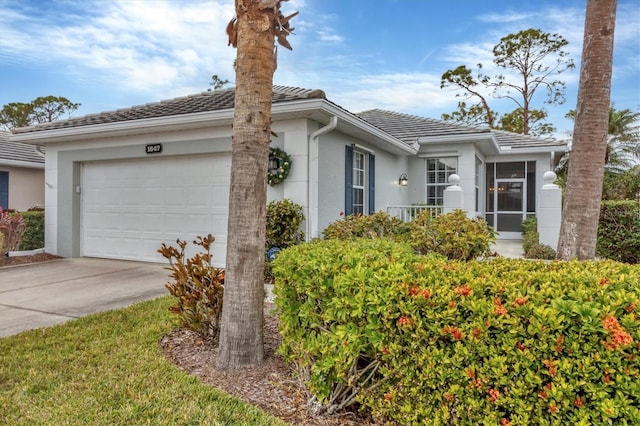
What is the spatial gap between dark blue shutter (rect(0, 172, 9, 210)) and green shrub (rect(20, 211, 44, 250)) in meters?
4.29

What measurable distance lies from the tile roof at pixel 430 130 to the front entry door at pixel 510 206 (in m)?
1.39

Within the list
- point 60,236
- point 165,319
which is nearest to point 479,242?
point 165,319

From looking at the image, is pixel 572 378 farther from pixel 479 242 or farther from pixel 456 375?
pixel 479 242

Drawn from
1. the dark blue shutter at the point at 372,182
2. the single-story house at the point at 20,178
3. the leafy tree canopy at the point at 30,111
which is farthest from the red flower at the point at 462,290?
the leafy tree canopy at the point at 30,111

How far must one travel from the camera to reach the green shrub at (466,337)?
1.83 metres

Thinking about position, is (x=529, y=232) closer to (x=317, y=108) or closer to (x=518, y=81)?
(x=317, y=108)

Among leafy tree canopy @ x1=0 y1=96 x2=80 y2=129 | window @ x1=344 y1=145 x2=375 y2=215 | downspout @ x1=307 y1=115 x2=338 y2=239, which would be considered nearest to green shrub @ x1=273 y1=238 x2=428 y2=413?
downspout @ x1=307 y1=115 x2=338 y2=239

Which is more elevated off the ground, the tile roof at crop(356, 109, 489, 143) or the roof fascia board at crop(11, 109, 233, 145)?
the tile roof at crop(356, 109, 489, 143)

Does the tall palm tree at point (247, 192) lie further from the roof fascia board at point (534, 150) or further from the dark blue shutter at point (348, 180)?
the roof fascia board at point (534, 150)

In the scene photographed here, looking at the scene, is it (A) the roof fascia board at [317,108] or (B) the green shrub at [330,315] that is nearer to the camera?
(B) the green shrub at [330,315]

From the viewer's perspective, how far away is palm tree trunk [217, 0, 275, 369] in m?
3.18

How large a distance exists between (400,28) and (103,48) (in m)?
7.63

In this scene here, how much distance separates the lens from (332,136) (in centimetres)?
800

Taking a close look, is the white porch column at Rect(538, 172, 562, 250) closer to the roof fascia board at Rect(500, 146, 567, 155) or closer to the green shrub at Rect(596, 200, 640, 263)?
the green shrub at Rect(596, 200, 640, 263)
